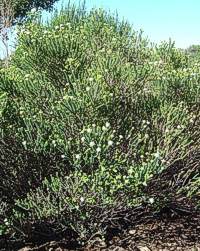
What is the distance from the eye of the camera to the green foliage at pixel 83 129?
19.9 ft

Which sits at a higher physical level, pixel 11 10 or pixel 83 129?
pixel 11 10

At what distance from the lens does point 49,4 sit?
25812 millimetres

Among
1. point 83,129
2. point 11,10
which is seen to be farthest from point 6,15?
point 83,129

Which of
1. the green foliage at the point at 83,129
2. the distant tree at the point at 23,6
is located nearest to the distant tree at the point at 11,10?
the distant tree at the point at 23,6

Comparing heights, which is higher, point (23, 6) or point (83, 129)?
point (23, 6)

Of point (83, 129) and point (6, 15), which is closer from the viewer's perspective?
point (83, 129)

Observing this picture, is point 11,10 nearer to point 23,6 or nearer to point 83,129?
point 23,6

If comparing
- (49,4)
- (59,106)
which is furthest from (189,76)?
(49,4)

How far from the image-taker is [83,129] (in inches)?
236

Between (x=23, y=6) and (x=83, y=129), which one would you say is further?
(x=23, y=6)

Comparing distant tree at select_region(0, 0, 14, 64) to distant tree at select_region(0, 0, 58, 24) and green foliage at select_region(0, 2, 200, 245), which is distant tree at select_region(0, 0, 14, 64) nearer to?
distant tree at select_region(0, 0, 58, 24)

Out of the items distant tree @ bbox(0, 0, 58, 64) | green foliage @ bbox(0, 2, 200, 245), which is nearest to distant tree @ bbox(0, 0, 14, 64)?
distant tree @ bbox(0, 0, 58, 64)

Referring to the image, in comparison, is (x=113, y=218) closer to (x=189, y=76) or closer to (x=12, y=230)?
(x=12, y=230)

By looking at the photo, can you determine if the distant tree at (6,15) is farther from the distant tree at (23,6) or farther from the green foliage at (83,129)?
the green foliage at (83,129)
